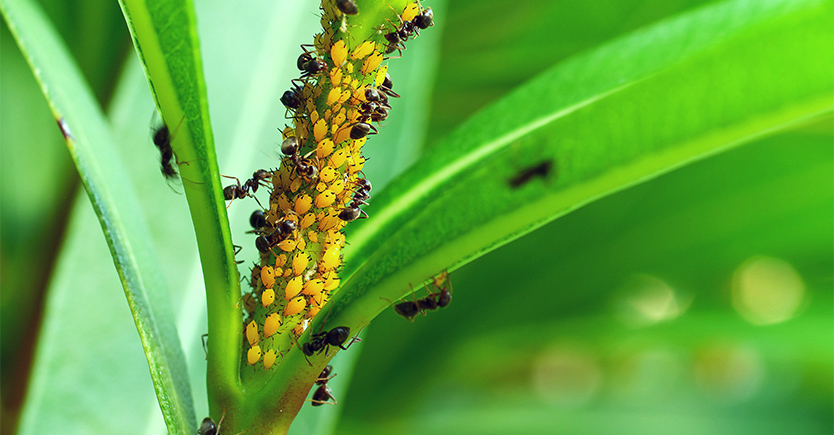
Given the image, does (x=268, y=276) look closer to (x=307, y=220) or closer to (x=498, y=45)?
(x=307, y=220)

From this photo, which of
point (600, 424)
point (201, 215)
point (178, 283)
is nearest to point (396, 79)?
point (178, 283)

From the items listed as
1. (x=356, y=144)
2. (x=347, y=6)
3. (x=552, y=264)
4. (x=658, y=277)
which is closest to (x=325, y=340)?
(x=356, y=144)

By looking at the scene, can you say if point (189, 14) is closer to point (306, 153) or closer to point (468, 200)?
point (306, 153)

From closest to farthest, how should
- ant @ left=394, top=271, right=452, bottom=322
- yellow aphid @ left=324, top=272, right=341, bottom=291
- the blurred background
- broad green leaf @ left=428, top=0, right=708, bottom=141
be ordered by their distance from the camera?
1. yellow aphid @ left=324, top=272, right=341, bottom=291
2. ant @ left=394, top=271, right=452, bottom=322
3. the blurred background
4. broad green leaf @ left=428, top=0, right=708, bottom=141

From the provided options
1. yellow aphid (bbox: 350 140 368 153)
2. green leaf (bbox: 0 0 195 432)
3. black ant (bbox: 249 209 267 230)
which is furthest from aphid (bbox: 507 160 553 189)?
green leaf (bbox: 0 0 195 432)

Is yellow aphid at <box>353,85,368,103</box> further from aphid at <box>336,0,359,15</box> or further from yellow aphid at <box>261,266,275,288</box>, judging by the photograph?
yellow aphid at <box>261,266,275,288</box>

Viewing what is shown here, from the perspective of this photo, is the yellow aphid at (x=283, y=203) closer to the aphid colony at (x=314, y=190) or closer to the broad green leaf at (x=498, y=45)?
the aphid colony at (x=314, y=190)
